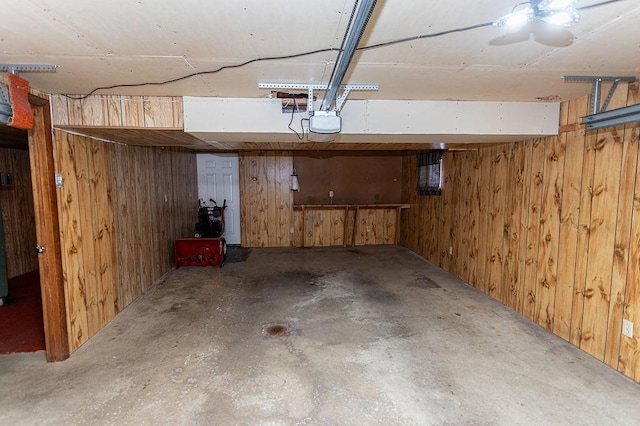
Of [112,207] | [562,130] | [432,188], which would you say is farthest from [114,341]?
[432,188]

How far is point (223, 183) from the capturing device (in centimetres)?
698

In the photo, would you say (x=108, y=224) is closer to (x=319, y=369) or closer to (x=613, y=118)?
(x=319, y=369)

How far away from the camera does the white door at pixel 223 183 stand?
6.93 m

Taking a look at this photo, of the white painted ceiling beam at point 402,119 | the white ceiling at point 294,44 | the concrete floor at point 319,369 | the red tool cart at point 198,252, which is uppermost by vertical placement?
the white ceiling at point 294,44

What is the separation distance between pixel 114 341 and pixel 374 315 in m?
2.44

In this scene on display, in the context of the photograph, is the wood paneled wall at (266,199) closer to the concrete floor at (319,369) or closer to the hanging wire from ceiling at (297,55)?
the concrete floor at (319,369)

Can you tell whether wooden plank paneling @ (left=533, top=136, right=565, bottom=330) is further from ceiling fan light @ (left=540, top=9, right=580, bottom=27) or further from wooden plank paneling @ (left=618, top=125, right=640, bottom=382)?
ceiling fan light @ (left=540, top=9, right=580, bottom=27)

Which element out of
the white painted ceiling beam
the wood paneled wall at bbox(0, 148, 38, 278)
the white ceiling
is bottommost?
the wood paneled wall at bbox(0, 148, 38, 278)

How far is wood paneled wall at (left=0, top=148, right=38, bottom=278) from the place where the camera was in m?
4.57

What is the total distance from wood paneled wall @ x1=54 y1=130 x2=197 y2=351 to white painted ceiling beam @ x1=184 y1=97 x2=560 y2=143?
3.46ft

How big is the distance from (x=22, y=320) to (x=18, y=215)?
220 centimetres

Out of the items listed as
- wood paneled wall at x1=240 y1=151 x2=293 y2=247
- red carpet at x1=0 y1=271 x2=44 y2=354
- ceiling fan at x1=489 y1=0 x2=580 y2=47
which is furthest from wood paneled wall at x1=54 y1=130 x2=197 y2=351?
ceiling fan at x1=489 y1=0 x2=580 y2=47

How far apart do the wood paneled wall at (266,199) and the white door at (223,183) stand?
232 mm

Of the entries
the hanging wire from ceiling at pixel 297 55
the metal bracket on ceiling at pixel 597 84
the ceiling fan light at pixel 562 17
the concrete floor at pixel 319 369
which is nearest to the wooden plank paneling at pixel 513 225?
the concrete floor at pixel 319 369
